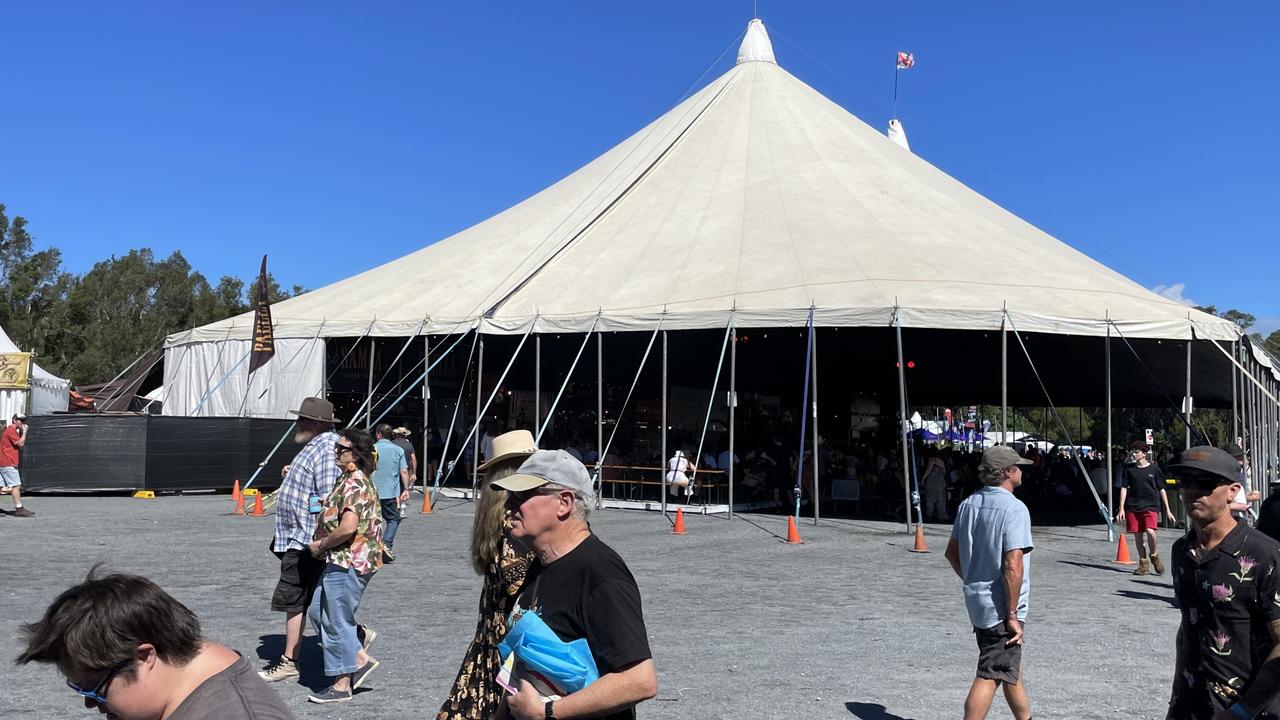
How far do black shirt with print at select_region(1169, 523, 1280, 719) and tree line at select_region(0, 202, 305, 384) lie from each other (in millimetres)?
54772

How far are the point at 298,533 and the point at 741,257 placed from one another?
1386 cm

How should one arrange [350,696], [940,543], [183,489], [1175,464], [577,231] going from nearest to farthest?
[1175,464], [350,696], [940,543], [183,489], [577,231]

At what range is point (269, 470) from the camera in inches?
816

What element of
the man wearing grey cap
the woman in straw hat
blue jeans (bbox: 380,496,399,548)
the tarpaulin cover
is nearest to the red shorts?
blue jeans (bbox: 380,496,399,548)

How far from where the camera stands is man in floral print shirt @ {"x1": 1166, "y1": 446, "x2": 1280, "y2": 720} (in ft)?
11.1

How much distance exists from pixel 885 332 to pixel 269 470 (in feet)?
38.5

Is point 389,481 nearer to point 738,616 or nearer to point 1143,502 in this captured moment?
point 738,616

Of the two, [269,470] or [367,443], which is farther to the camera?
[269,470]

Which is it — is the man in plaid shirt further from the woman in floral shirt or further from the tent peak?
the tent peak

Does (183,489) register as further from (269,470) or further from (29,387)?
(29,387)

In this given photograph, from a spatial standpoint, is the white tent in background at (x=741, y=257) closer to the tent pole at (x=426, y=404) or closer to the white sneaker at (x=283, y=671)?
the tent pole at (x=426, y=404)

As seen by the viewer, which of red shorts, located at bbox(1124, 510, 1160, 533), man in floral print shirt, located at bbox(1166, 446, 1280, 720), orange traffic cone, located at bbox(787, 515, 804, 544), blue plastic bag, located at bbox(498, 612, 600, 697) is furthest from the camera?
orange traffic cone, located at bbox(787, 515, 804, 544)

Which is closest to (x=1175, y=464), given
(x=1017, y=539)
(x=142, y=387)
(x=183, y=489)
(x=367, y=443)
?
(x=1017, y=539)

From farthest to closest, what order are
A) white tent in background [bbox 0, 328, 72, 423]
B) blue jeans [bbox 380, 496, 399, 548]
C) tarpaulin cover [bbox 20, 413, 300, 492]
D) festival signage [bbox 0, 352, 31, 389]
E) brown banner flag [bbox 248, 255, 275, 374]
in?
white tent in background [bbox 0, 328, 72, 423]
festival signage [bbox 0, 352, 31, 389]
brown banner flag [bbox 248, 255, 275, 374]
tarpaulin cover [bbox 20, 413, 300, 492]
blue jeans [bbox 380, 496, 399, 548]
